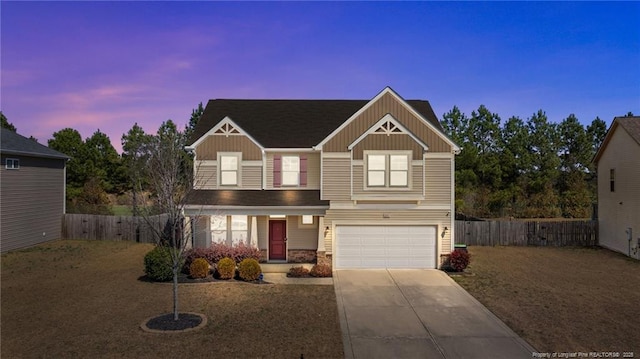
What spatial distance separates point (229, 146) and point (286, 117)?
13.9ft

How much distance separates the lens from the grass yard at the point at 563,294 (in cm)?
1103

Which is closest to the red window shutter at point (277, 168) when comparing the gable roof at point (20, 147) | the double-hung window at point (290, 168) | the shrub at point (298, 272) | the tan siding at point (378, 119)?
the double-hung window at point (290, 168)

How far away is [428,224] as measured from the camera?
19328mm

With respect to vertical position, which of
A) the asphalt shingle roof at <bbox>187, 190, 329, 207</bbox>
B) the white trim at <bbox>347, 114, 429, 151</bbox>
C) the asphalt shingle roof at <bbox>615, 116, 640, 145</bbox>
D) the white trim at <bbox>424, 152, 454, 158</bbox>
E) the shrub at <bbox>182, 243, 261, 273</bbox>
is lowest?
the shrub at <bbox>182, 243, 261, 273</bbox>

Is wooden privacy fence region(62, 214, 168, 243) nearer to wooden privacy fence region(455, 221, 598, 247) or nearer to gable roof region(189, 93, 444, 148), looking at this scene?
gable roof region(189, 93, 444, 148)

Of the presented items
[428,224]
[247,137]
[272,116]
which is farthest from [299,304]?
[272,116]

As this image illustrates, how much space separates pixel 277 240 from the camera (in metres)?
20.7

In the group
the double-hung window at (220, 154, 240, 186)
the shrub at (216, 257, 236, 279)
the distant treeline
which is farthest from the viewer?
the distant treeline

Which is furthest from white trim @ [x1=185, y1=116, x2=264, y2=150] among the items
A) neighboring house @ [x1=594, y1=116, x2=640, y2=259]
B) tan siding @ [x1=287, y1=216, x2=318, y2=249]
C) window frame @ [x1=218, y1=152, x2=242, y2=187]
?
neighboring house @ [x1=594, y1=116, x2=640, y2=259]

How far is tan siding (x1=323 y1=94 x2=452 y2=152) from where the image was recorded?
63.5 feet

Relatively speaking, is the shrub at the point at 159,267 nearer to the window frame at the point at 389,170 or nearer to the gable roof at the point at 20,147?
the window frame at the point at 389,170

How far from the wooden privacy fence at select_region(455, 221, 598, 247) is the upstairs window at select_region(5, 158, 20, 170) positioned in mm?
25252

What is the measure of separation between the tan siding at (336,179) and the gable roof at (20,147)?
16733 mm

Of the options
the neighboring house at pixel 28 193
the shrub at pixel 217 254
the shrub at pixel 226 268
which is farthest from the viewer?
the neighboring house at pixel 28 193
